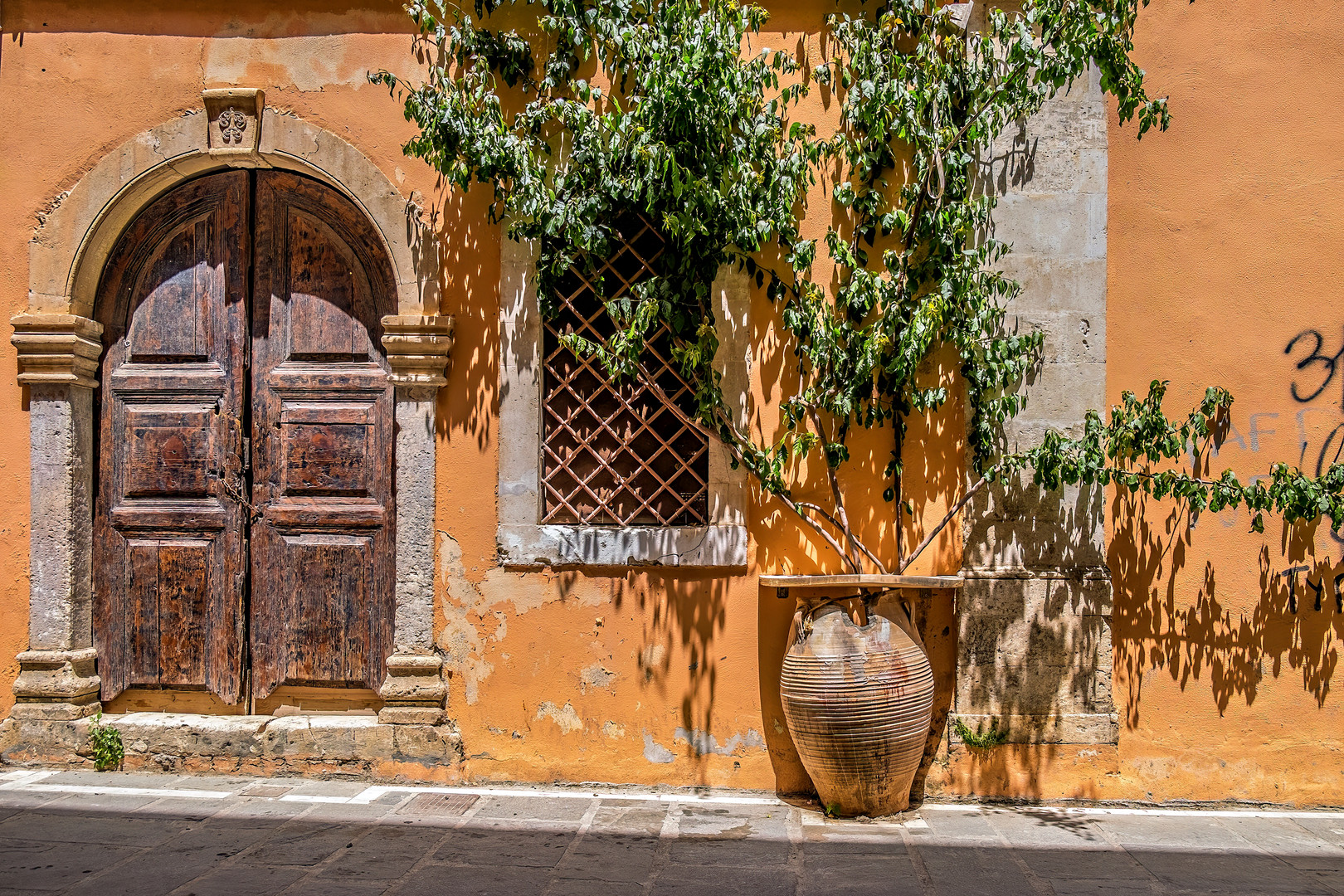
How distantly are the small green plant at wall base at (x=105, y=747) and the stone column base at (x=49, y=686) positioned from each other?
124 millimetres

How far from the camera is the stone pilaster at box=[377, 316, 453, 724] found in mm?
4051

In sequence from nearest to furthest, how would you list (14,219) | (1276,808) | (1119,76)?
(1119,76)
(1276,808)
(14,219)

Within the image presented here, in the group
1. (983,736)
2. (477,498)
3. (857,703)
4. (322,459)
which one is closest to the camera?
(857,703)

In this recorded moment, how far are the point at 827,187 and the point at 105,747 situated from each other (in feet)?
13.9

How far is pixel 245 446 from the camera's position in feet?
14.0

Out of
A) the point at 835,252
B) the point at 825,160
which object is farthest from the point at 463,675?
the point at 825,160

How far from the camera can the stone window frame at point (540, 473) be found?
13.2ft

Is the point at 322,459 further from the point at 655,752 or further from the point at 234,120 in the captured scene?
the point at 655,752

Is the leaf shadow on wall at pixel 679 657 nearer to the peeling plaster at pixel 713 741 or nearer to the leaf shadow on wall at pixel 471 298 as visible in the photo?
the peeling plaster at pixel 713 741

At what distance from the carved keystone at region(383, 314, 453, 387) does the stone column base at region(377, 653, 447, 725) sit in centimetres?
128

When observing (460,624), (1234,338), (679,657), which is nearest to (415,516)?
(460,624)

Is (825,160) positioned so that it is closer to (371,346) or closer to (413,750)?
(371,346)

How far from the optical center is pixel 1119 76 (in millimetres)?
3629

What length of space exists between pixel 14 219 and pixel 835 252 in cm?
388
